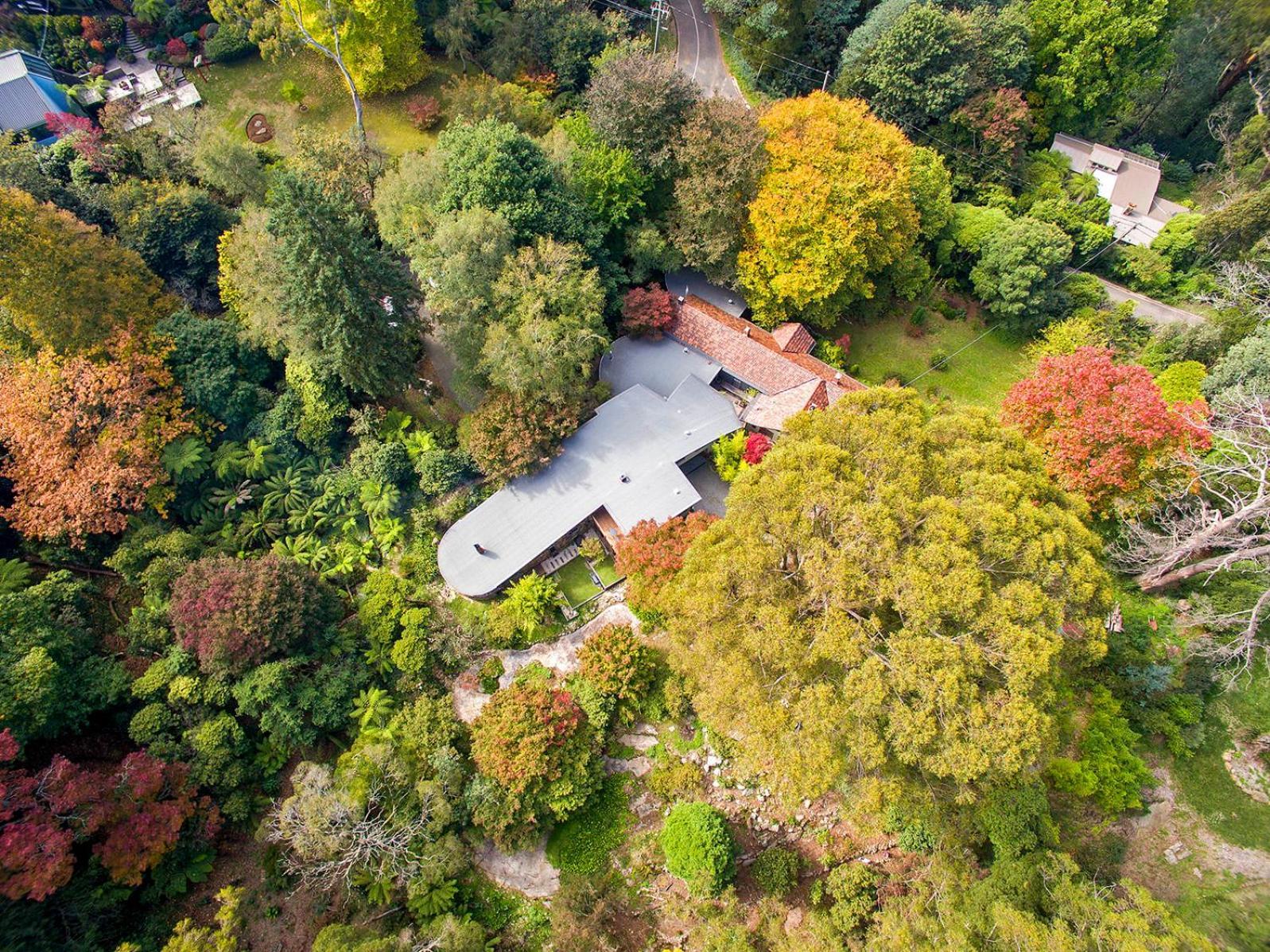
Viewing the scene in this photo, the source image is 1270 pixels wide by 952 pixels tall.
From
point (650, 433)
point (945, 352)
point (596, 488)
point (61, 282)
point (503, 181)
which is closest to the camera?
point (61, 282)

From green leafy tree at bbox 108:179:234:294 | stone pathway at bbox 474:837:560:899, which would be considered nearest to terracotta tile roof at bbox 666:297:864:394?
stone pathway at bbox 474:837:560:899

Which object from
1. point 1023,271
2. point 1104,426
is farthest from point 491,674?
point 1023,271

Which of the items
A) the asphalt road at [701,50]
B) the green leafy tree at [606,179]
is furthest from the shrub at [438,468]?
the asphalt road at [701,50]

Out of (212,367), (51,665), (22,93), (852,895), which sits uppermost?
(22,93)

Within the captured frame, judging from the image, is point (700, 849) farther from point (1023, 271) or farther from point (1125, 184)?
point (1125, 184)

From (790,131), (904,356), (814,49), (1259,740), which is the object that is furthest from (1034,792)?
(814,49)

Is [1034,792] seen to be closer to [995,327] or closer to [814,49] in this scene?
[995,327]

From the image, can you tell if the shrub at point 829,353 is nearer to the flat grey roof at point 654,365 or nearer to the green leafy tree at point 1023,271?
the flat grey roof at point 654,365
